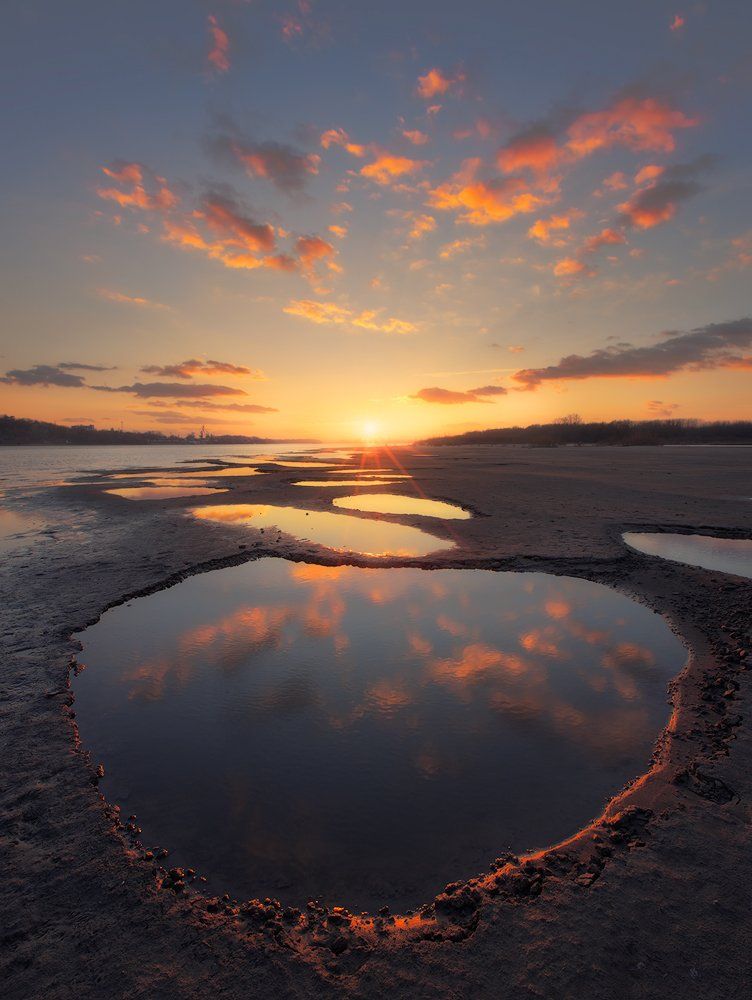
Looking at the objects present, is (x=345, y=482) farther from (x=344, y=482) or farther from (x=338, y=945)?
(x=338, y=945)

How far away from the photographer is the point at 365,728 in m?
5.14

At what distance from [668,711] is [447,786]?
A: 10.6 ft

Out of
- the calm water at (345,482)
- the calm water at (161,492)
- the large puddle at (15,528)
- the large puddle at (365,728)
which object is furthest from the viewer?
the calm water at (345,482)

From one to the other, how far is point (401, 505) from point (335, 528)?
6.16 metres

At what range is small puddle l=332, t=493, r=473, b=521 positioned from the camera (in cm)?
2002

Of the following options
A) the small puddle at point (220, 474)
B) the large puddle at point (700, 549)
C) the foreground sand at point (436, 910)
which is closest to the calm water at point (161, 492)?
the small puddle at point (220, 474)

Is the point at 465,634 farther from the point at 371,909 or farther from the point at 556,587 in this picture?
the point at 371,909

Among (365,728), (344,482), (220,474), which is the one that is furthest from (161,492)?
(365,728)

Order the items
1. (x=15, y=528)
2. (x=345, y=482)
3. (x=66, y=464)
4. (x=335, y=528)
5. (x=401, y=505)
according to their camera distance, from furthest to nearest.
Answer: (x=66, y=464), (x=345, y=482), (x=401, y=505), (x=15, y=528), (x=335, y=528)

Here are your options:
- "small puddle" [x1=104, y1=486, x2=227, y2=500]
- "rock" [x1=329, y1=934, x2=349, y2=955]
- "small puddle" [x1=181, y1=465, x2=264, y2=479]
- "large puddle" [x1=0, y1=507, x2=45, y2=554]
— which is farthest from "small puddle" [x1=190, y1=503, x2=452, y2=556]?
"small puddle" [x1=181, y1=465, x2=264, y2=479]

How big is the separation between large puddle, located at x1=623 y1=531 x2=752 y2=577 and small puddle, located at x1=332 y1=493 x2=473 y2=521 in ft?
21.2

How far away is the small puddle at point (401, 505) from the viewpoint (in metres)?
20.0

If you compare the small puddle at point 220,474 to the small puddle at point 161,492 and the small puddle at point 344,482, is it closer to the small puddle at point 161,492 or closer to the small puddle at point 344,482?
the small puddle at point 161,492

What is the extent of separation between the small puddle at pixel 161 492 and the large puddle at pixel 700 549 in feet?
75.9
